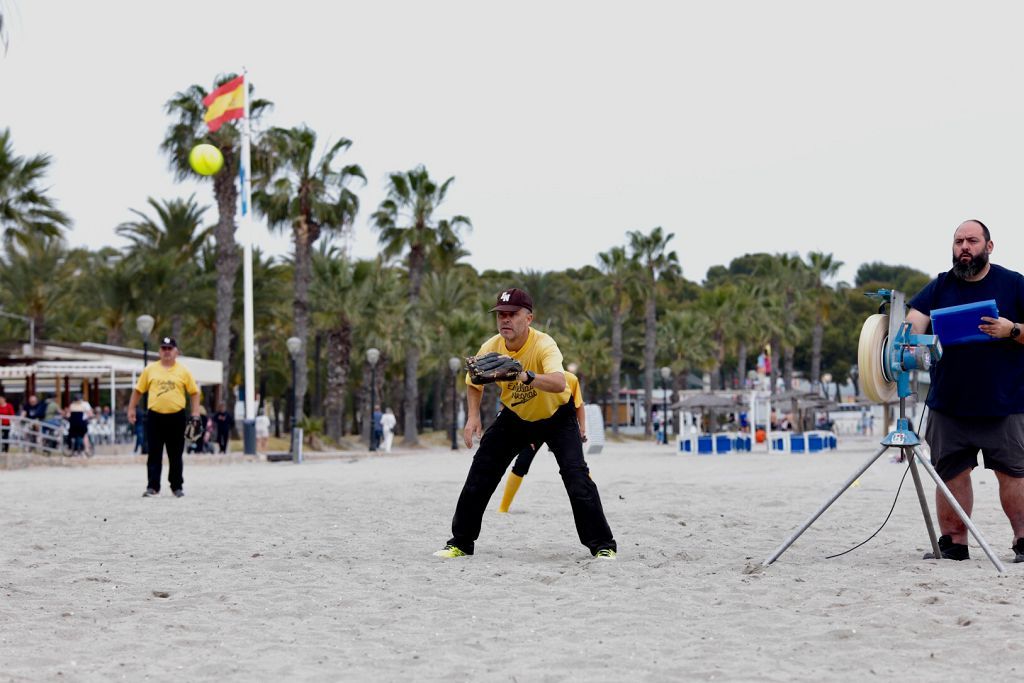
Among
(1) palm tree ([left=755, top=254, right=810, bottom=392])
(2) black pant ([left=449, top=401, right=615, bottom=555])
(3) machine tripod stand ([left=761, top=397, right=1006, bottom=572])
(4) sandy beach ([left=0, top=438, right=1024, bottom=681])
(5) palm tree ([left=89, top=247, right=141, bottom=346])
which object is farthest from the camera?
(1) palm tree ([left=755, top=254, right=810, bottom=392])

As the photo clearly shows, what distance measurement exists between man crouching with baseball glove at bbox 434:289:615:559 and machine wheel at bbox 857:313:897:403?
1.55 metres

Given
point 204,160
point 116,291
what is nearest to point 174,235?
point 116,291

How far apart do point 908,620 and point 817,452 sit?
33.5 meters

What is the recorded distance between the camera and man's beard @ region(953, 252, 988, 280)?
6.64 m

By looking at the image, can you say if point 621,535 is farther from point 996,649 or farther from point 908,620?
point 996,649

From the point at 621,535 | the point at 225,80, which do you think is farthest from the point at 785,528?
the point at 225,80

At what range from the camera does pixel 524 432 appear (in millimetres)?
7352

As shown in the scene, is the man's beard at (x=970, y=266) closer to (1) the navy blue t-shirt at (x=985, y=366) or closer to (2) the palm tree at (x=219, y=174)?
(1) the navy blue t-shirt at (x=985, y=366)

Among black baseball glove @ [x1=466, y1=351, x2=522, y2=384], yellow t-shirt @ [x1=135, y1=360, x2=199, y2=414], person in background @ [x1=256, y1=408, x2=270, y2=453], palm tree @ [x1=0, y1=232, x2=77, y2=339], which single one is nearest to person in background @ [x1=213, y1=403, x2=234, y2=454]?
person in background @ [x1=256, y1=408, x2=270, y2=453]

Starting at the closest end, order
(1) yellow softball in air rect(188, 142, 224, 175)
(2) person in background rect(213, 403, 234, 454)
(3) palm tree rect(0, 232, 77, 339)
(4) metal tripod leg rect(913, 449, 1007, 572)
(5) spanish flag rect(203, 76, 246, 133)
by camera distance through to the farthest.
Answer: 1. (4) metal tripod leg rect(913, 449, 1007, 572)
2. (1) yellow softball in air rect(188, 142, 224, 175)
3. (2) person in background rect(213, 403, 234, 454)
4. (5) spanish flag rect(203, 76, 246, 133)
5. (3) palm tree rect(0, 232, 77, 339)

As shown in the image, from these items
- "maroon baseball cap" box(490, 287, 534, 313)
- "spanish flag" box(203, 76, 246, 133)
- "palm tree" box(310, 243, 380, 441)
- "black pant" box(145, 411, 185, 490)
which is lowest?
"black pant" box(145, 411, 185, 490)

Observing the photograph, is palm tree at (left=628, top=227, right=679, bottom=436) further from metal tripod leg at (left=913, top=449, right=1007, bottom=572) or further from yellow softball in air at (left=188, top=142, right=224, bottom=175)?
metal tripod leg at (left=913, top=449, right=1007, bottom=572)

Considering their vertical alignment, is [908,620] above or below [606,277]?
below

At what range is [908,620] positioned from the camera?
509cm
